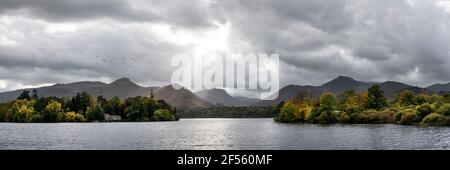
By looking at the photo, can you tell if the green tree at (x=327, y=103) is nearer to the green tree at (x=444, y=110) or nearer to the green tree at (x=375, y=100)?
the green tree at (x=375, y=100)

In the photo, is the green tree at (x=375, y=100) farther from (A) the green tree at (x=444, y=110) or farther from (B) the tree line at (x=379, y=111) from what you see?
(A) the green tree at (x=444, y=110)

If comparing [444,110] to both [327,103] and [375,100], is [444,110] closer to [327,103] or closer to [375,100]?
[375,100]

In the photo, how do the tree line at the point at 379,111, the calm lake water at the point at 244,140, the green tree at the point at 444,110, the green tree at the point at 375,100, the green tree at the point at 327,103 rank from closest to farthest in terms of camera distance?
1. the calm lake water at the point at 244,140
2. the green tree at the point at 444,110
3. the tree line at the point at 379,111
4. the green tree at the point at 327,103
5. the green tree at the point at 375,100

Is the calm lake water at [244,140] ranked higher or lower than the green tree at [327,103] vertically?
lower

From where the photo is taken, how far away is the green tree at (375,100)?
195250 millimetres

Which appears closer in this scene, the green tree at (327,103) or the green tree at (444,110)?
the green tree at (444,110)

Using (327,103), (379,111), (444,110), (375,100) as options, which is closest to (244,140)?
(444,110)

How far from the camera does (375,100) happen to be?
197m

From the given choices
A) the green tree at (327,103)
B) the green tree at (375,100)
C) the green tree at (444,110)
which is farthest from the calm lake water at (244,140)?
the green tree at (375,100)

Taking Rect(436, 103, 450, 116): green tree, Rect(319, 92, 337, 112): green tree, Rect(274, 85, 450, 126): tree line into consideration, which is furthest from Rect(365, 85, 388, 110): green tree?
Rect(436, 103, 450, 116): green tree

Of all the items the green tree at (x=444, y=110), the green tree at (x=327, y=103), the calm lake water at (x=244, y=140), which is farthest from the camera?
the green tree at (x=327, y=103)
